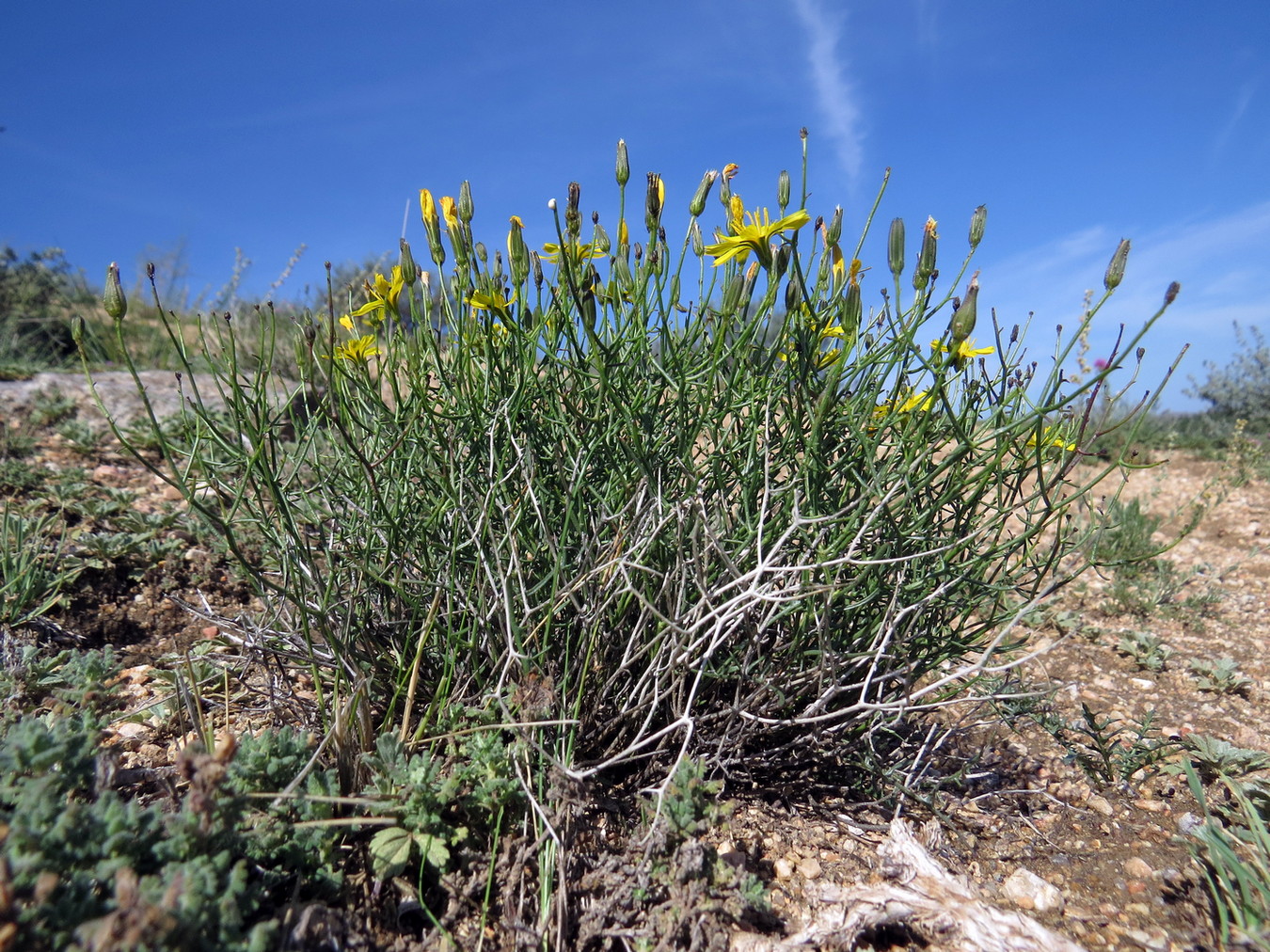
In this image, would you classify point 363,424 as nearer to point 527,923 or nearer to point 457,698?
point 457,698

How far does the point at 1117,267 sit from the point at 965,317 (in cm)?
32

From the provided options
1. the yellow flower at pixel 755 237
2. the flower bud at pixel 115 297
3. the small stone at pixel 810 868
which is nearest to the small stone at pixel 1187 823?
the small stone at pixel 810 868

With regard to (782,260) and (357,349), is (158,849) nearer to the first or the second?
(357,349)

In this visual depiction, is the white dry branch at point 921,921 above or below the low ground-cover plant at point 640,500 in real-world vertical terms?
below

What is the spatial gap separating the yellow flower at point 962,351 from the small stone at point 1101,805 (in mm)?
1137

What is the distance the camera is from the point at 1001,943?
3.94 ft

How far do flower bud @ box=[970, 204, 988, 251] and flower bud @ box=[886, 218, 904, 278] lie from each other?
19cm

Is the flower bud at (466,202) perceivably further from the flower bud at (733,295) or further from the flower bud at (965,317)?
the flower bud at (965,317)

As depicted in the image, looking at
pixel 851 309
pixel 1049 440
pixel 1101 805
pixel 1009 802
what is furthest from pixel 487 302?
pixel 1101 805

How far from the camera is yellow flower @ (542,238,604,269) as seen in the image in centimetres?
141

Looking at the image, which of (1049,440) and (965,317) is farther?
(1049,440)

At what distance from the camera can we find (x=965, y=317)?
1205 mm

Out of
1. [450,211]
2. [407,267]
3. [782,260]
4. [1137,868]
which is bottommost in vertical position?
[1137,868]

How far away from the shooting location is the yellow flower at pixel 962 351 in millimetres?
1265
